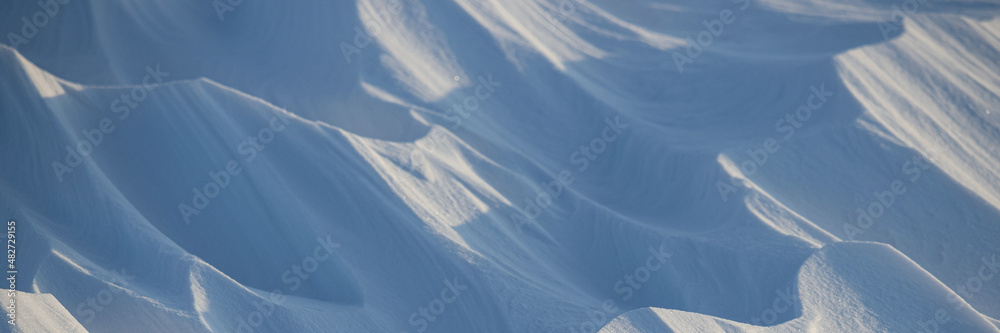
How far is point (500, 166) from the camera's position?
15.9 ft

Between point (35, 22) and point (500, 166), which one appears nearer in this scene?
point (500, 166)

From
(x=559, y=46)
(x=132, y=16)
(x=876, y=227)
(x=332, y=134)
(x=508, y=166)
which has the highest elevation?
(x=132, y=16)

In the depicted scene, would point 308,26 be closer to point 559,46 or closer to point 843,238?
point 559,46

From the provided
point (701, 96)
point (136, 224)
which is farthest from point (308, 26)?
point (701, 96)

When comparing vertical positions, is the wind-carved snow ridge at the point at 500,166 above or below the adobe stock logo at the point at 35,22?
below

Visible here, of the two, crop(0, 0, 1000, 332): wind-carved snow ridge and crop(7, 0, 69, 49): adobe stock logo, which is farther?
crop(7, 0, 69, 49): adobe stock logo

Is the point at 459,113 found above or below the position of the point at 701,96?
above

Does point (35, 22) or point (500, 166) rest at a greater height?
point (35, 22)

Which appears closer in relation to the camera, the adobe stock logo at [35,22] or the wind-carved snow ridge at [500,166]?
the wind-carved snow ridge at [500,166]

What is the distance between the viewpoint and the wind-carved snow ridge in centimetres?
385

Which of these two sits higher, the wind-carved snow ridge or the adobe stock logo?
the adobe stock logo

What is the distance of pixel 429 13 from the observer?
5797 millimetres

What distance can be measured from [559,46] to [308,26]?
1.74 meters

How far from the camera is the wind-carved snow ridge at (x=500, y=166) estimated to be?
3848 millimetres
